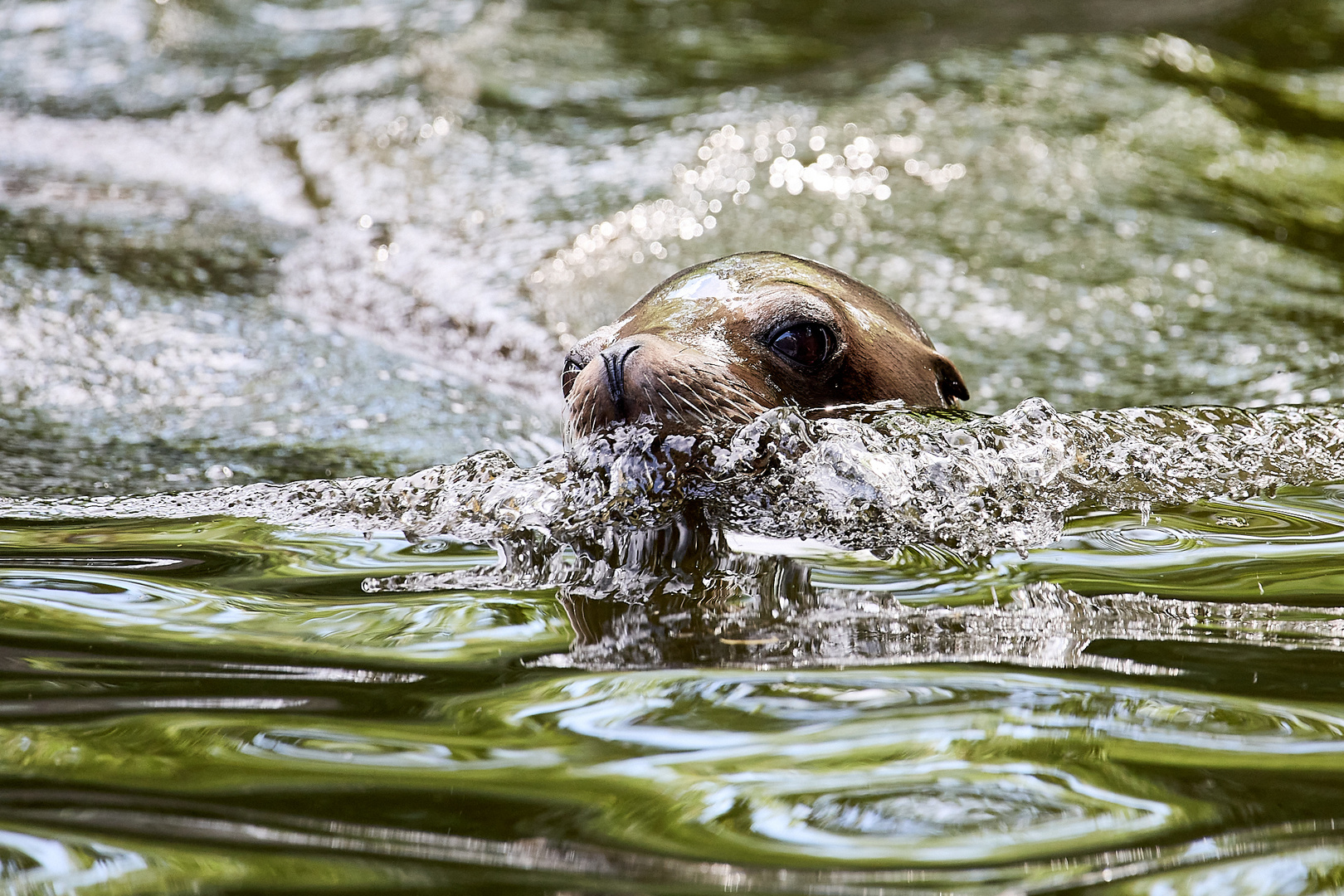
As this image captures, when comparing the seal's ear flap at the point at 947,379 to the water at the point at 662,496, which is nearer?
the water at the point at 662,496

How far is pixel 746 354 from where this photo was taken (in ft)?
10.1

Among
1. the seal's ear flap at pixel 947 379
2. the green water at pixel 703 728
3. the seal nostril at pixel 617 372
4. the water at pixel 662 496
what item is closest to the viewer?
the green water at pixel 703 728

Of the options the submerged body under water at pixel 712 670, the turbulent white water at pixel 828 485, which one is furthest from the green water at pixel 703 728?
the turbulent white water at pixel 828 485

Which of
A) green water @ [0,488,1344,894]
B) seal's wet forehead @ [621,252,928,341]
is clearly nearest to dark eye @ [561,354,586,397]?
seal's wet forehead @ [621,252,928,341]

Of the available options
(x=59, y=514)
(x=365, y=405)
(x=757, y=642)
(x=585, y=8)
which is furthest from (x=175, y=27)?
(x=757, y=642)

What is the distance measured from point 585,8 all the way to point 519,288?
4060mm

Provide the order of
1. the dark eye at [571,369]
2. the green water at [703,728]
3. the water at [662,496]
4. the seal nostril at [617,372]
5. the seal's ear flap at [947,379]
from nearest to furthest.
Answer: the green water at [703,728], the water at [662,496], the seal nostril at [617,372], the dark eye at [571,369], the seal's ear flap at [947,379]

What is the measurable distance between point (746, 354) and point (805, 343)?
15 centimetres

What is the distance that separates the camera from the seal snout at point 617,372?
9.03 ft

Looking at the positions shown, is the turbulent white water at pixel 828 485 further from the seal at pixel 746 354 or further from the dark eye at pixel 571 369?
the dark eye at pixel 571 369

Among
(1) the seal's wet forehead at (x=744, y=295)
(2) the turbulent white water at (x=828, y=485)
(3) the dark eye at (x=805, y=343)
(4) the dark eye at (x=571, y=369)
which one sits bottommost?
(2) the turbulent white water at (x=828, y=485)

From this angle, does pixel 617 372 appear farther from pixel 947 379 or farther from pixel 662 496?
pixel 947 379

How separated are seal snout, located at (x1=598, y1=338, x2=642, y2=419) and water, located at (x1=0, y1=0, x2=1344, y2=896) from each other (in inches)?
5.2

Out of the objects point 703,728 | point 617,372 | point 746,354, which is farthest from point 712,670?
point 746,354
